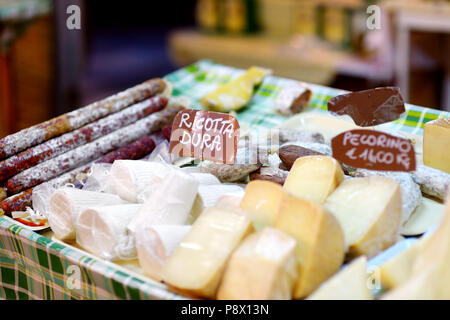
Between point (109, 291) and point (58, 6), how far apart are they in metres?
2.93

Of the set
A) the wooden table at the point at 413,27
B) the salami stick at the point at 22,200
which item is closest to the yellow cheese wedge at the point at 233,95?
the salami stick at the point at 22,200

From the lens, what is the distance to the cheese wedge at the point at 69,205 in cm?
144

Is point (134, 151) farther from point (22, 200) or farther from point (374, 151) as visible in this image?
point (374, 151)

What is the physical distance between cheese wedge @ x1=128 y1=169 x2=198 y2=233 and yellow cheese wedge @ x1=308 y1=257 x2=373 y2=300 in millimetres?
394

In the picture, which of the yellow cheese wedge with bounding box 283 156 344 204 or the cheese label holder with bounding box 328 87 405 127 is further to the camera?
the cheese label holder with bounding box 328 87 405 127

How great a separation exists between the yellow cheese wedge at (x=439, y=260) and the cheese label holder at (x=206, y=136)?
0.56 meters

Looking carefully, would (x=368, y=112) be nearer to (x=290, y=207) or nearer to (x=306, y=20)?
(x=290, y=207)

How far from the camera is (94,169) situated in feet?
5.53

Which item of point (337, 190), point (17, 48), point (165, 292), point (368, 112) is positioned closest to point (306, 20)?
point (17, 48)

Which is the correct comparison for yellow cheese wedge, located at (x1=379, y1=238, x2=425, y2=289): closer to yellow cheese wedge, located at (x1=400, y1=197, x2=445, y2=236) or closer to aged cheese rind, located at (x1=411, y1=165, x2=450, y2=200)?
yellow cheese wedge, located at (x1=400, y1=197, x2=445, y2=236)

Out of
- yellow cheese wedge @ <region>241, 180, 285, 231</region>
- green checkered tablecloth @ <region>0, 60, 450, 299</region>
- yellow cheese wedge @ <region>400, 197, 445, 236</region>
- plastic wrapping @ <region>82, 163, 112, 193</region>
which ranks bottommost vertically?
green checkered tablecloth @ <region>0, 60, 450, 299</region>

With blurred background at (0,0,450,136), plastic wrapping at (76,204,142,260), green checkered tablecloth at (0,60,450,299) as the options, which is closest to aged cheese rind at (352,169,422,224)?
green checkered tablecloth at (0,60,450,299)

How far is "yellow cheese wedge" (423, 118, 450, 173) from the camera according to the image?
161 centimetres

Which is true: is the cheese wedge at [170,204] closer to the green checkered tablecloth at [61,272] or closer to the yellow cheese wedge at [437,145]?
Answer: the green checkered tablecloth at [61,272]
